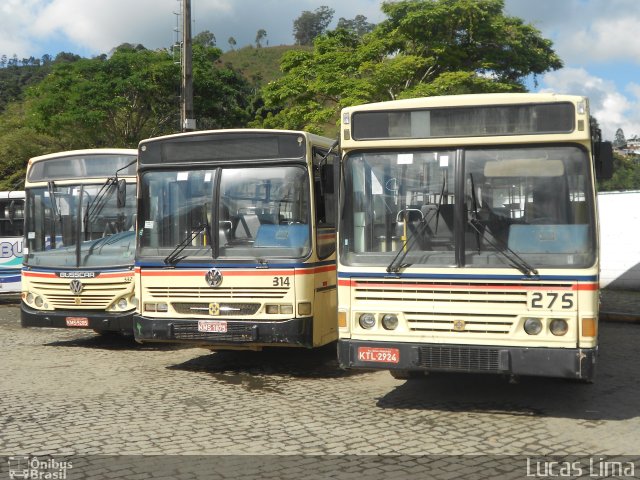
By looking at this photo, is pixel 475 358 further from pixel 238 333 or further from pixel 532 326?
pixel 238 333

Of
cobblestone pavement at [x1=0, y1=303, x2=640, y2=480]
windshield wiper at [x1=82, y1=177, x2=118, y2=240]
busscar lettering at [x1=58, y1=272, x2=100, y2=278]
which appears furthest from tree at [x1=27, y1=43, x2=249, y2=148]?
cobblestone pavement at [x1=0, y1=303, x2=640, y2=480]

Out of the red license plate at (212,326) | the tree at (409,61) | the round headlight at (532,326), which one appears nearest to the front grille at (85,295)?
the red license plate at (212,326)

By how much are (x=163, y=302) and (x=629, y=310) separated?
10381 millimetres

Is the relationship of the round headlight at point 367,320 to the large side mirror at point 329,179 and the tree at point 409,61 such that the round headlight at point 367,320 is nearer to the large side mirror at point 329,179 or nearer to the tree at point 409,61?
the large side mirror at point 329,179

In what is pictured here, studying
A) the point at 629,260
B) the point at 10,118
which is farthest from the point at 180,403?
the point at 10,118

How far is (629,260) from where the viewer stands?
20.0 meters

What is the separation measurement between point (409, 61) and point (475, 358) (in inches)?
989

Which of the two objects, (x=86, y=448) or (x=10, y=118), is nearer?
(x=86, y=448)

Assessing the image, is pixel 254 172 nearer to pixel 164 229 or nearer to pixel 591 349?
pixel 164 229

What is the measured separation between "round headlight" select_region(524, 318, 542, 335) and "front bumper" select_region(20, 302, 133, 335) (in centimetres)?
656

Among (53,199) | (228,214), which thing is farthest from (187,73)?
(228,214)

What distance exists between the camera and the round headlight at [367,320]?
7.65 metres

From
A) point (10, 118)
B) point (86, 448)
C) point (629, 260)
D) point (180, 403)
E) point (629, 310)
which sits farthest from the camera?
point (10, 118)

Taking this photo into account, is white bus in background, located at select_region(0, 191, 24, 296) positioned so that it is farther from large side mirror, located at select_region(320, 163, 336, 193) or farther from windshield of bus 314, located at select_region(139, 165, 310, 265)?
large side mirror, located at select_region(320, 163, 336, 193)
